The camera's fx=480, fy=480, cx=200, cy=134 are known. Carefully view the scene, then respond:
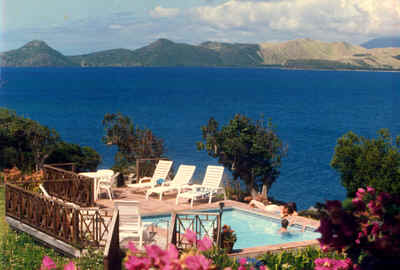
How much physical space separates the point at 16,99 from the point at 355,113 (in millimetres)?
54797

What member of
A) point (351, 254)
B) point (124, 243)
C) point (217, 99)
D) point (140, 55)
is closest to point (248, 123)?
point (124, 243)

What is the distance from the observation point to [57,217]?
300 inches

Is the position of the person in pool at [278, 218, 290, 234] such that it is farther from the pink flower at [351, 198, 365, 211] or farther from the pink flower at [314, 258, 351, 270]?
the pink flower at [351, 198, 365, 211]

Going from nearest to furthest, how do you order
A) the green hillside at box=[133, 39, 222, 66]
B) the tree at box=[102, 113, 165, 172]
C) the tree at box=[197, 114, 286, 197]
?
the tree at box=[197, 114, 286, 197], the tree at box=[102, 113, 165, 172], the green hillside at box=[133, 39, 222, 66]

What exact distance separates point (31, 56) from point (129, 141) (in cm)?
12735

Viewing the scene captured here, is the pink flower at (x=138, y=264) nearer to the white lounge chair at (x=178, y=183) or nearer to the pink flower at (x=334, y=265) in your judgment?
the pink flower at (x=334, y=265)

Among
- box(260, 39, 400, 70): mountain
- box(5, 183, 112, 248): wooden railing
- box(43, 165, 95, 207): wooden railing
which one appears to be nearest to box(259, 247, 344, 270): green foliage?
box(5, 183, 112, 248): wooden railing

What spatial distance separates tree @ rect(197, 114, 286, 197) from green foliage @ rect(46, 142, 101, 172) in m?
4.56

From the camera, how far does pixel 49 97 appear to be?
85625 millimetres

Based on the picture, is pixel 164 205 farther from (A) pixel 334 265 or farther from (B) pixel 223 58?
(B) pixel 223 58

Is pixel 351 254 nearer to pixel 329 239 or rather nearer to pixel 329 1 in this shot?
pixel 329 239

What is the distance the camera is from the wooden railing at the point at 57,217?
7.25 m

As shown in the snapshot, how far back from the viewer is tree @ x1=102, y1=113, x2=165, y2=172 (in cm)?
1958

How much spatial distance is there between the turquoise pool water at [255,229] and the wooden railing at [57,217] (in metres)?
1.81
